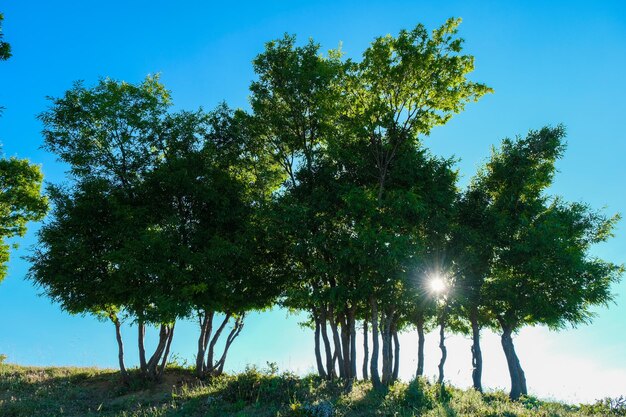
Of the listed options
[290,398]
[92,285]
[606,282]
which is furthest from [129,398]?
[606,282]

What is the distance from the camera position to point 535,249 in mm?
27672

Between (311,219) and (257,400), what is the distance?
9863 mm

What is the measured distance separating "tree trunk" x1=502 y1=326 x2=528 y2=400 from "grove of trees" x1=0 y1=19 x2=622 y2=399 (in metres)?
0.13

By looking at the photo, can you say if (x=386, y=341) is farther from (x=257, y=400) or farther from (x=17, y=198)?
(x=17, y=198)

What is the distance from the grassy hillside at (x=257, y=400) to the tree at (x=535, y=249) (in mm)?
6142

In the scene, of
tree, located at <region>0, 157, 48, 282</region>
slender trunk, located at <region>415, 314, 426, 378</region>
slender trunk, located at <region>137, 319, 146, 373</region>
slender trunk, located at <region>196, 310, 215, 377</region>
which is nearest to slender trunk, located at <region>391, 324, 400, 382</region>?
slender trunk, located at <region>415, 314, 426, 378</region>

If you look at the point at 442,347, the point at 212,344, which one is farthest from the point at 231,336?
the point at 442,347

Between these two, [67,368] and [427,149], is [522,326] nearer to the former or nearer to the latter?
[427,149]

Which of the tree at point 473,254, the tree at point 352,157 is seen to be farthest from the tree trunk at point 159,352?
the tree at point 473,254

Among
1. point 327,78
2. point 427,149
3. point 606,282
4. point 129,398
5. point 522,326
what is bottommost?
point 129,398

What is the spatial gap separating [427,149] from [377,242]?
25.7 ft

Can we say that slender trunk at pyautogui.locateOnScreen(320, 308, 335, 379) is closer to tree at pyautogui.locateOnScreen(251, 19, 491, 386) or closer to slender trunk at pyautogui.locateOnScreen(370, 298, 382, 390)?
tree at pyautogui.locateOnScreen(251, 19, 491, 386)

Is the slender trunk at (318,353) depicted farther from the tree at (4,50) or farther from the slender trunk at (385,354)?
the tree at (4,50)

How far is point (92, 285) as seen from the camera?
2448 centimetres
